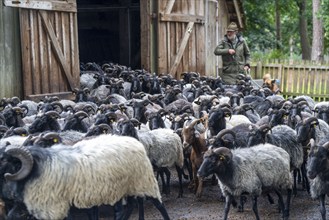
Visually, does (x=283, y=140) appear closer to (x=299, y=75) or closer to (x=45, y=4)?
(x=45, y=4)

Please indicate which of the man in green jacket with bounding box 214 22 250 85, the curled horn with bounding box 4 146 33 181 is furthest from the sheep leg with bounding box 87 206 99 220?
the man in green jacket with bounding box 214 22 250 85

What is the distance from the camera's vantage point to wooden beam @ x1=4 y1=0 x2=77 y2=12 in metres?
12.9

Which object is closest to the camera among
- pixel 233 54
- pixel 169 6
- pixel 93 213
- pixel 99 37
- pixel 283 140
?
pixel 93 213

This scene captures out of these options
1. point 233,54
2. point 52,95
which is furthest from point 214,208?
point 233,54

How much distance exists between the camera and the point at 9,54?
Result: 515 inches

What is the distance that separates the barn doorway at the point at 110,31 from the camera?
77.3 ft

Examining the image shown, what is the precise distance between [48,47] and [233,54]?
20.3 ft

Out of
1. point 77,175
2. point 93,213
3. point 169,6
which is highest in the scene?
point 169,6

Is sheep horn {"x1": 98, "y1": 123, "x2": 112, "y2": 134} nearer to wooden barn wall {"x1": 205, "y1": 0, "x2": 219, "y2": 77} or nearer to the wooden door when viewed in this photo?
the wooden door

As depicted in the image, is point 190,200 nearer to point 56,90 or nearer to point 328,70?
point 56,90

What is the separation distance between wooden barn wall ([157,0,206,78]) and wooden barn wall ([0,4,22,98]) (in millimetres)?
5940

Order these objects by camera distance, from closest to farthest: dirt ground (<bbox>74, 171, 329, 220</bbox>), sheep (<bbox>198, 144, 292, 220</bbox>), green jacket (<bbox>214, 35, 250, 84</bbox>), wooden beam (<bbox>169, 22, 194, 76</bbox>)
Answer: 1. sheep (<bbox>198, 144, 292, 220</bbox>)
2. dirt ground (<bbox>74, 171, 329, 220</bbox>)
3. green jacket (<bbox>214, 35, 250, 84</bbox>)
4. wooden beam (<bbox>169, 22, 194, 76</bbox>)

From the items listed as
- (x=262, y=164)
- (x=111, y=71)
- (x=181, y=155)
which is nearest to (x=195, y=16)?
(x=111, y=71)

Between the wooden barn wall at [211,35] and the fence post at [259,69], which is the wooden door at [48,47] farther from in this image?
the fence post at [259,69]
